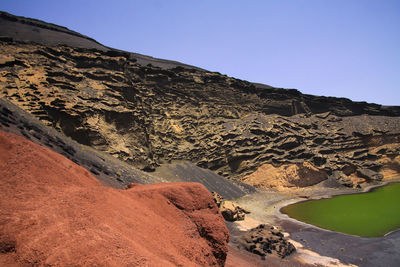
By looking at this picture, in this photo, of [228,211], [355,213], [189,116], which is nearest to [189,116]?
[189,116]

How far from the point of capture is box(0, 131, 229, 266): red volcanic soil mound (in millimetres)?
2381

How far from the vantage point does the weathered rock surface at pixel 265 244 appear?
11.8m

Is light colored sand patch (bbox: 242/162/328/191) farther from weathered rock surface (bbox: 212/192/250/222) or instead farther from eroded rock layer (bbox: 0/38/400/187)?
weathered rock surface (bbox: 212/192/250/222)

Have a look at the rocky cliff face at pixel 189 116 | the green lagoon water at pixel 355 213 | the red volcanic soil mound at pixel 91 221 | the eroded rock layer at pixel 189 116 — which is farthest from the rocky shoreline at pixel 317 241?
the eroded rock layer at pixel 189 116

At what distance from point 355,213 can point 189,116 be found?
82.5 ft

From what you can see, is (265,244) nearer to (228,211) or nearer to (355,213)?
(228,211)

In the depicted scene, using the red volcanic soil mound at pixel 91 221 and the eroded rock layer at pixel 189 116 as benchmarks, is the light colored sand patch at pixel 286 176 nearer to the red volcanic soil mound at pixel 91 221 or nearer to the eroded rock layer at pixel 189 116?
the eroded rock layer at pixel 189 116

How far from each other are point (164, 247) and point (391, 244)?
16.1 metres

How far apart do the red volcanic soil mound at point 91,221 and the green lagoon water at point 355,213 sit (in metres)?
15.8

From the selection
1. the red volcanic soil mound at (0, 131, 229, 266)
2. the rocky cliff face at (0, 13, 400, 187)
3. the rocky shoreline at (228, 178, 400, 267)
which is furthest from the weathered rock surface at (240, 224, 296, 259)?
the rocky cliff face at (0, 13, 400, 187)

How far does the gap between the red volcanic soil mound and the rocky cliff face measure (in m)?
19.5

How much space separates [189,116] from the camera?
3719 centimetres

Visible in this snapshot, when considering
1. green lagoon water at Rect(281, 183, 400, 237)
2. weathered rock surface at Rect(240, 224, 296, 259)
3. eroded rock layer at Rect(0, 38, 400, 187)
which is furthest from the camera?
eroded rock layer at Rect(0, 38, 400, 187)


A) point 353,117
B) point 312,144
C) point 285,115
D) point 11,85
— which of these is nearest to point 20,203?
point 11,85
